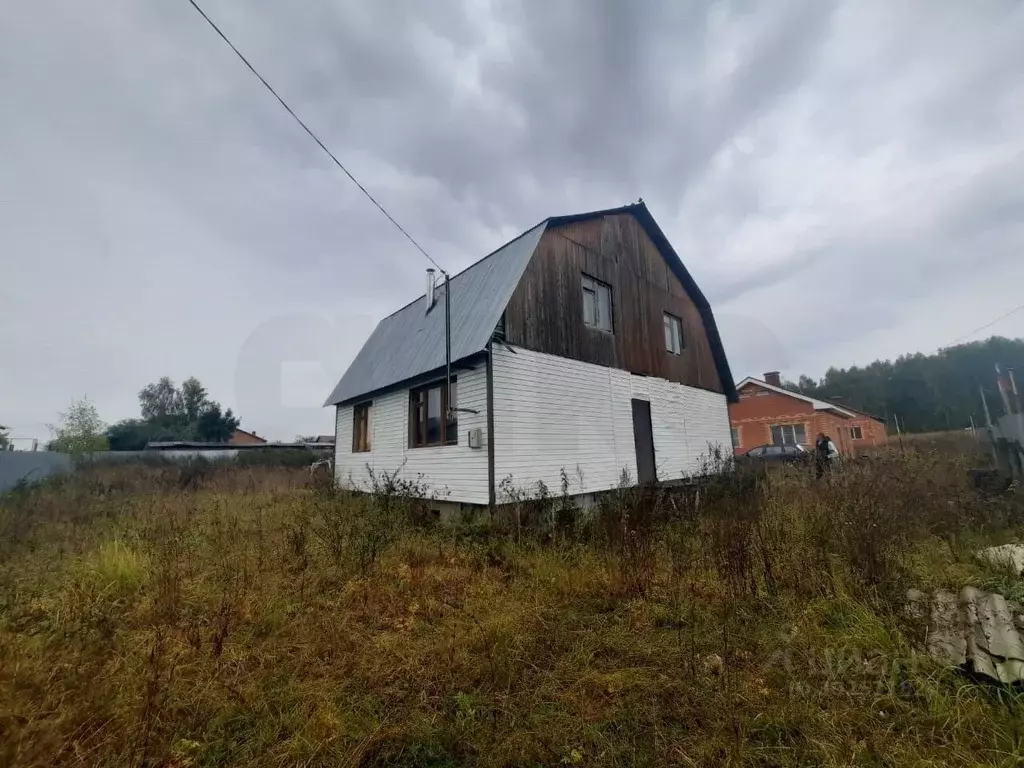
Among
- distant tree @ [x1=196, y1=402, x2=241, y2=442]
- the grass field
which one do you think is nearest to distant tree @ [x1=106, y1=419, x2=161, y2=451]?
distant tree @ [x1=196, y1=402, x2=241, y2=442]

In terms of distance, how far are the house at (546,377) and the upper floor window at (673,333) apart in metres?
0.05

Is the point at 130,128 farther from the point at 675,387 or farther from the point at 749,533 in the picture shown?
the point at 675,387

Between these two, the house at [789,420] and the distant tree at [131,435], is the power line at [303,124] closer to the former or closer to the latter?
the house at [789,420]

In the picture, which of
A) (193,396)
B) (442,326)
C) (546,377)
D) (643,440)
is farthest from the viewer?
(193,396)

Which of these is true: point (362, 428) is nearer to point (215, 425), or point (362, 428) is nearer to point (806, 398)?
point (806, 398)

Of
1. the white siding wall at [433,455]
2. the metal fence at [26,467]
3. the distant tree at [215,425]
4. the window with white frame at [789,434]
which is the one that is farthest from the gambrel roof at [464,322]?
the distant tree at [215,425]

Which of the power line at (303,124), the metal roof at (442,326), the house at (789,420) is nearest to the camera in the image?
the power line at (303,124)

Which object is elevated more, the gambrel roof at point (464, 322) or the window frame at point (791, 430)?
the gambrel roof at point (464, 322)

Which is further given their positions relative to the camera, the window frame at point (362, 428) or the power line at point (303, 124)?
the window frame at point (362, 428)

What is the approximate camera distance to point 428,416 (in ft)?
33.0

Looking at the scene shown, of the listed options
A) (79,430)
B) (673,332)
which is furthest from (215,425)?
(673,332)

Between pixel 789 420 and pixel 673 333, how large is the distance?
65.6 feet

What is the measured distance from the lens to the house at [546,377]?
8547 mm

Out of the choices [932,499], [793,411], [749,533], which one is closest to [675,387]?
[932,499]
